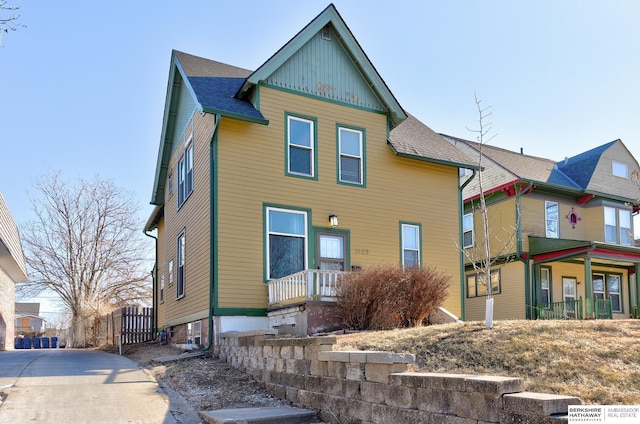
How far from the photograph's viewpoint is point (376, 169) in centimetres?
1453

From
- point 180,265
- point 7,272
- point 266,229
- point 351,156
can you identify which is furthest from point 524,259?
point 7,272

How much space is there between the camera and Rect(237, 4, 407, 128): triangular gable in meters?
13.4

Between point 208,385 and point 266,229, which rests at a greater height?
point 266,229

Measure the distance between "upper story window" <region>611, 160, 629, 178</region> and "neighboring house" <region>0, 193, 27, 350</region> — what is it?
22313mm

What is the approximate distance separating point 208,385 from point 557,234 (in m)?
15.9

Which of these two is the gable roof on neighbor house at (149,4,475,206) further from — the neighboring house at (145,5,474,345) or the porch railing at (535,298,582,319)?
the porch railing at (535,298,582,319)

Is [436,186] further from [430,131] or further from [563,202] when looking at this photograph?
[563,202]

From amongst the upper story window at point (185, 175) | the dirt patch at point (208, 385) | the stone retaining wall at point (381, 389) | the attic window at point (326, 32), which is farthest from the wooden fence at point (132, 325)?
the stone retaining wall at point (381, 389)

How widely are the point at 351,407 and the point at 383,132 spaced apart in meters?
9.64

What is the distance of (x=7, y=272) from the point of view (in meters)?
24.5

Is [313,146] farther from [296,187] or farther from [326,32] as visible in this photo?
[326,32]

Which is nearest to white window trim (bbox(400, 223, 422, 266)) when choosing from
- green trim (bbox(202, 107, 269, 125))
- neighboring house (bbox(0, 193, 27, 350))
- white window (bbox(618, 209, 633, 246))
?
green trim (bbox(202, 107, 269, 125))

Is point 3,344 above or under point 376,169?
under

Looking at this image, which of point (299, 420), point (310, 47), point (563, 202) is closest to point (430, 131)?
point (310, 47)
